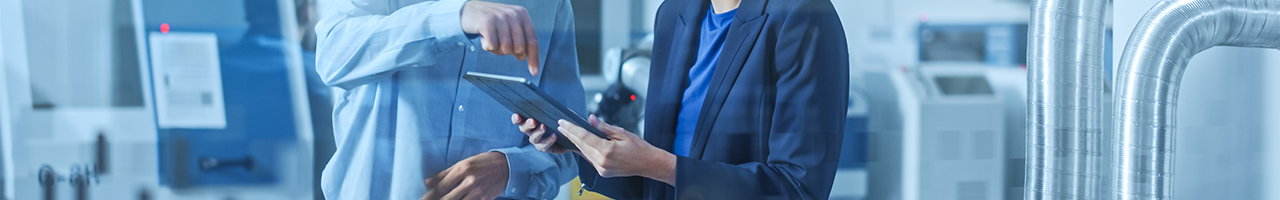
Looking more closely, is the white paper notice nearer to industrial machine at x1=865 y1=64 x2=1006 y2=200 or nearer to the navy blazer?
the navy blazer

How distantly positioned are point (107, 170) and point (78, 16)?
0.82 feet

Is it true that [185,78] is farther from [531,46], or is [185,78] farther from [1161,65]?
[1161,65]

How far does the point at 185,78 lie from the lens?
93cm

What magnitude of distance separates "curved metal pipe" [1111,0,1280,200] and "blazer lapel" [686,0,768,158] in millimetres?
783

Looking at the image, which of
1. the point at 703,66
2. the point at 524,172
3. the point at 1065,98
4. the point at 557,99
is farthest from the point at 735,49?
the point at 1065,98

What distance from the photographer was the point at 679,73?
999 mm

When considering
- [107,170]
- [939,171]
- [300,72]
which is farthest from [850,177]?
[107,170]

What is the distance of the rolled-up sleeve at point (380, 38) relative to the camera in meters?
0.91

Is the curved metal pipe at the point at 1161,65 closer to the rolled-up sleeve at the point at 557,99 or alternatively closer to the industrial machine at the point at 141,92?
the rolled-up sleeve at the point at 557,99

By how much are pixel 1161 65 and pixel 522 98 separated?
1.20 m

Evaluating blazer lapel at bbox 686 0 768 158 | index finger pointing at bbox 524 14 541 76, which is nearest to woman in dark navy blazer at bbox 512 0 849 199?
blazer lapel at bbox 686 0 768 158

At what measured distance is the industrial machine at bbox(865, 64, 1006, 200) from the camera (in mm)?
1140

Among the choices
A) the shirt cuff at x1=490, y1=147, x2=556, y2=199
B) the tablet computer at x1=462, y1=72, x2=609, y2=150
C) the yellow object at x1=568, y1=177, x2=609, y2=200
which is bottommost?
the yellow object at x1=568, y1=177, x2=609, y2=200

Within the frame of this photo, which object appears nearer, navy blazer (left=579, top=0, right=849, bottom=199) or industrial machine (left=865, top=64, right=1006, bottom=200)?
navy blazer (left=579, top=0, right=849, bottom=199)
